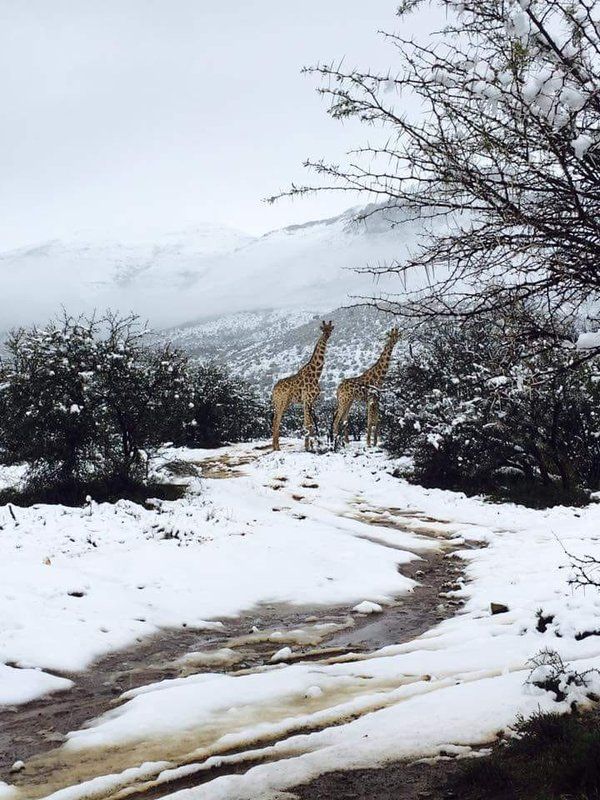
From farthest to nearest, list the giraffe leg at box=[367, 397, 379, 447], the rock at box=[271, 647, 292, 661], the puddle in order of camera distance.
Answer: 1. the giraffe leg at box=[367, 397, 379, 447]
2. the rock at box=[271, 647, 292, 661]
3. the puddle

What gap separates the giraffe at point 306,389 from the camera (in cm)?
2086

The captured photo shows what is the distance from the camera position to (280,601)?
24.0ft

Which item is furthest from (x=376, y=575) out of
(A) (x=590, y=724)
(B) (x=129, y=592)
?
(A) (x=590, y=724)

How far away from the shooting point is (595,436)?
42.6ft

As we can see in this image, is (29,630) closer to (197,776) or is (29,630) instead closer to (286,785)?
(197,776)

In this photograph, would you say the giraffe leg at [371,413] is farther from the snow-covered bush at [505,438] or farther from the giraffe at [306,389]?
the snow-covered bush at [505,438]

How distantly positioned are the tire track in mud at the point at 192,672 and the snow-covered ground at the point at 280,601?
3cm

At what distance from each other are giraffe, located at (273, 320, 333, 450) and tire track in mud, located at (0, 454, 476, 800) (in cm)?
1225

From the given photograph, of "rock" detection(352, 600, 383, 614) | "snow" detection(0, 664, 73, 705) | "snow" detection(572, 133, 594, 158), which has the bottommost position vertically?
"rock" detection(352, 600, 383, 614)

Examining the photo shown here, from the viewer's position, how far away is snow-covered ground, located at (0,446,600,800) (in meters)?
3.56

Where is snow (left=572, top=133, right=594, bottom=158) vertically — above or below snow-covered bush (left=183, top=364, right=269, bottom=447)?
above

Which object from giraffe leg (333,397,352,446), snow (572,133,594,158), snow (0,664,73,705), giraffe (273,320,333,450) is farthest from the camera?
giraffe (273,320,333,450)

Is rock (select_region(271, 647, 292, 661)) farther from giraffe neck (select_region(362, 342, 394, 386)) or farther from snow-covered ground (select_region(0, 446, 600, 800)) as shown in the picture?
giraffe neck (select_region(362, 342, 394, 386))

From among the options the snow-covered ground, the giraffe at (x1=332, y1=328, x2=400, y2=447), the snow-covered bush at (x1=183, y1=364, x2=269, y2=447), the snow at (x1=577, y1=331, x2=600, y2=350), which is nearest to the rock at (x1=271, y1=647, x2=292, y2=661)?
the snow-covered ground
